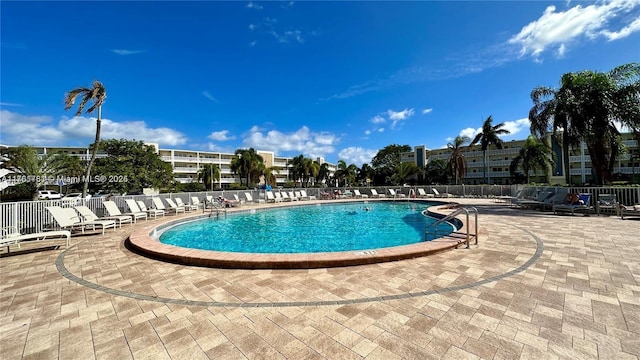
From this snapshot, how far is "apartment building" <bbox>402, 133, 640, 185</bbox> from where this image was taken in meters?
37.6

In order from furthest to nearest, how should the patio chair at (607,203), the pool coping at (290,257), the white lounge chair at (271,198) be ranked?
1. the white lounge chair at (271,198)
2. the patio chair at (607,203)
3. the pool coping at (290,257)

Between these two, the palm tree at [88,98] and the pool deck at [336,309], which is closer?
the pool deck at [336,309]

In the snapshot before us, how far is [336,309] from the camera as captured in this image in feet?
10.2

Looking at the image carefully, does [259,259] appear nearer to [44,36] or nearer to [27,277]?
[27,277]

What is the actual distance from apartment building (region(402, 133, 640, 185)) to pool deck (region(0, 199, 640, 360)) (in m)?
34.7

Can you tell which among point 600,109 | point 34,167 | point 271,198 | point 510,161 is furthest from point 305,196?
point 510,161

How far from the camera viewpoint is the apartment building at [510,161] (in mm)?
37562

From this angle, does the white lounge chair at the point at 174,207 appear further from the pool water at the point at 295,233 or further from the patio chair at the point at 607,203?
the patio chair at the point at 607,203

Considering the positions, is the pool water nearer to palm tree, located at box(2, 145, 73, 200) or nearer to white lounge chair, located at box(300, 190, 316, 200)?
white lounge chair, located at box(300, 190, 316, 200)

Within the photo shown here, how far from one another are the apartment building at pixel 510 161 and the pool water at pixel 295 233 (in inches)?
1146

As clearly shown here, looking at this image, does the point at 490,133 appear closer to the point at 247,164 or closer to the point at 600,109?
the point at 600,109

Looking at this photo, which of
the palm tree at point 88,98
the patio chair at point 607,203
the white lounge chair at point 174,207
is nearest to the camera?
the patio chair at point 607,203

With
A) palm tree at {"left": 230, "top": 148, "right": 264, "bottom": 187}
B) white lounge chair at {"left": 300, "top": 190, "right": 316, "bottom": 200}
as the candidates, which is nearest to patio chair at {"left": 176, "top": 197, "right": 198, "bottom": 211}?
white lounge chair at {"left": 300, "top": 190, "right": 316, "bottom": 200}

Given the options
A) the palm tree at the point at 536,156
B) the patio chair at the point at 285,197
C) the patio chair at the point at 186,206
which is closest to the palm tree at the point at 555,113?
the palm tree at the point at 536,156
